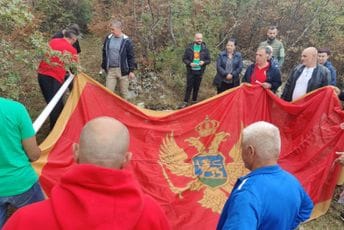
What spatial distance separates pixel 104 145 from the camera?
5.86 ft

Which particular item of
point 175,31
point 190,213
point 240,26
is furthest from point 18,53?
point 240,26

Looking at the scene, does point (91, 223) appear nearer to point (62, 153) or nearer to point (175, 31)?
point (62, 153)

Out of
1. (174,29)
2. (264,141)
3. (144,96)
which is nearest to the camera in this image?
(264,141)

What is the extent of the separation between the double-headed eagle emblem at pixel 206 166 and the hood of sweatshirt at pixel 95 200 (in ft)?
11.3

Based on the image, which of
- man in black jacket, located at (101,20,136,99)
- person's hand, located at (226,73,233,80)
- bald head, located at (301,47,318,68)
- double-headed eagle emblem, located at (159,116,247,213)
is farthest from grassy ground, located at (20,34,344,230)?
bald head, located at (301,47,318,68)

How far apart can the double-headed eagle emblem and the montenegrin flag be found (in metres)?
0.01

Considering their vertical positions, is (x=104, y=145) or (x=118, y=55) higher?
(x=104, y=145)

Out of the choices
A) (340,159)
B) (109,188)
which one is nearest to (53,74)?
(340,159)

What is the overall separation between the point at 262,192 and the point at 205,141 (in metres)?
3.46

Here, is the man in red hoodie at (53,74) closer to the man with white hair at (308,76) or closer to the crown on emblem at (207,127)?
the crown on emblem at (207,127)

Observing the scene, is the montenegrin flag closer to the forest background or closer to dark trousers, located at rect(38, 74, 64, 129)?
dark trousers, located at rect(38, 74, 64, 129)

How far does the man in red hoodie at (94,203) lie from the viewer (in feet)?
5.30

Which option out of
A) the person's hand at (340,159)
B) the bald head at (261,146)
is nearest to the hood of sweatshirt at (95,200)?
the bald head at (261,146)

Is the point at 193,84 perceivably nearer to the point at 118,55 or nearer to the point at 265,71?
the point at 118,55
